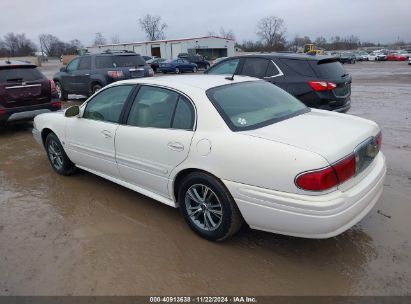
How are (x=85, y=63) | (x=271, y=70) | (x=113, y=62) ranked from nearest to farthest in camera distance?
1. (x=271, y=70)
2. (x=113, y=62)
3. (x=85, y=63)

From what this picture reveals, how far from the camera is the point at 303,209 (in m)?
2.75

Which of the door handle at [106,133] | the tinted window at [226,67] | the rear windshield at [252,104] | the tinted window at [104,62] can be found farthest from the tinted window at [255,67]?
the tinted window at [104,62]

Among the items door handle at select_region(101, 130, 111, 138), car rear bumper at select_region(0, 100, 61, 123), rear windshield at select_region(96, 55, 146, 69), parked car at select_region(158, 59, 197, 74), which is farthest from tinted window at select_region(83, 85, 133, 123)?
parked car at select_region(158, 59, 197, 74)

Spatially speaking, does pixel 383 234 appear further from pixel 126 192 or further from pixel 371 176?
pixel 126 192

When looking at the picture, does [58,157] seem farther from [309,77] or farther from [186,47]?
[186,47]

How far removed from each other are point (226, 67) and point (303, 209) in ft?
17.9

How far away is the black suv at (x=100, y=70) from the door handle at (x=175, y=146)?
860 centimetres

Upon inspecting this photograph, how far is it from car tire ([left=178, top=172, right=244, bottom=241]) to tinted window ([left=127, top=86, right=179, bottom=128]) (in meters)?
0.67

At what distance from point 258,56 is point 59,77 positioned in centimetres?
878

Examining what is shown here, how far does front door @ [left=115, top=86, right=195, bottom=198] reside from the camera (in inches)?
138

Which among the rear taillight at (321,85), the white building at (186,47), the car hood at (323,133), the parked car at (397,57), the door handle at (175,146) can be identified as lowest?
the parked car at (397,57)

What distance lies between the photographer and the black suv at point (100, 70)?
11.6 meters

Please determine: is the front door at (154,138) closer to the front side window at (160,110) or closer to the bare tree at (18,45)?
the front side window at (160,110)

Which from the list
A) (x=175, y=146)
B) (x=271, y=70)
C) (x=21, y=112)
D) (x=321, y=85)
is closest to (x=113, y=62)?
(x=21, y=112)
